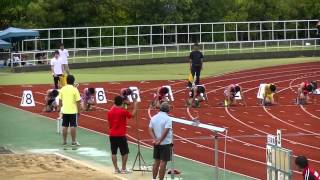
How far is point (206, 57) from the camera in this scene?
5500 centimetres

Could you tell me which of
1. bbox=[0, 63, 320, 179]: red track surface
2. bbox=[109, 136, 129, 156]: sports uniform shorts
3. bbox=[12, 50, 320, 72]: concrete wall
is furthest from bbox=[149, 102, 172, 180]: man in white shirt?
bbox=[12, 50, 320, 72]: concrete wall

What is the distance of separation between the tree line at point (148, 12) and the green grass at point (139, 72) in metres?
13.9

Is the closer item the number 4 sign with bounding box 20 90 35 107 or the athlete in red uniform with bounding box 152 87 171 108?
the athlete in red uniform with bounding box 152 87 171 108

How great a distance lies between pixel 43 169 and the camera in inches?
625

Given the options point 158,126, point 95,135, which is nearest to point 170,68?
point 95,135

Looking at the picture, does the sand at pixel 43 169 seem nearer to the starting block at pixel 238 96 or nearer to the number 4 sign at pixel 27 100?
the number 4 sign at pixel 27 100

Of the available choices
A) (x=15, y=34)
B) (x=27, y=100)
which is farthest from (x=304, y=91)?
(x=15, y=34)

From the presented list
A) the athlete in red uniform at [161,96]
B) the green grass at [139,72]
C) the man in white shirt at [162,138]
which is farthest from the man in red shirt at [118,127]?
the green grass at [139,72]

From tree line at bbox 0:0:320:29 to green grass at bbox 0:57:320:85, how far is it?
13.9m

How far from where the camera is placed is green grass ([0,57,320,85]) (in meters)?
40.2

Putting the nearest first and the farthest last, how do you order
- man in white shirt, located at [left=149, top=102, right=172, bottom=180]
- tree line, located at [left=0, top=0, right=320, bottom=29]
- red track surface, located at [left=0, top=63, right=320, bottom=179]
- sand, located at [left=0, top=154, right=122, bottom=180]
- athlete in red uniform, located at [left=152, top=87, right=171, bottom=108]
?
man in white shirt, located at [left=149, top=102, right=172, bottom=180] → sand, located at [left=0, top=154, right=122, bottom=180] → red track surface, located at [left=0, top=63, right=320, bottom=179] → athlete in red uniform, located at [left=152, top=87, right=171, bottom=108] → tree line, located at [left=0, top=0, right=320, bottom=29]

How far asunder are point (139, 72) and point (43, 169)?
29.8 m

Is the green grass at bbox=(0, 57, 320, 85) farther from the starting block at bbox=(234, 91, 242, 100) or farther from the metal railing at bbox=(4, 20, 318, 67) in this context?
the starting block at bbox=(234, 91, 242, 100)

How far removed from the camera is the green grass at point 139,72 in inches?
1585
